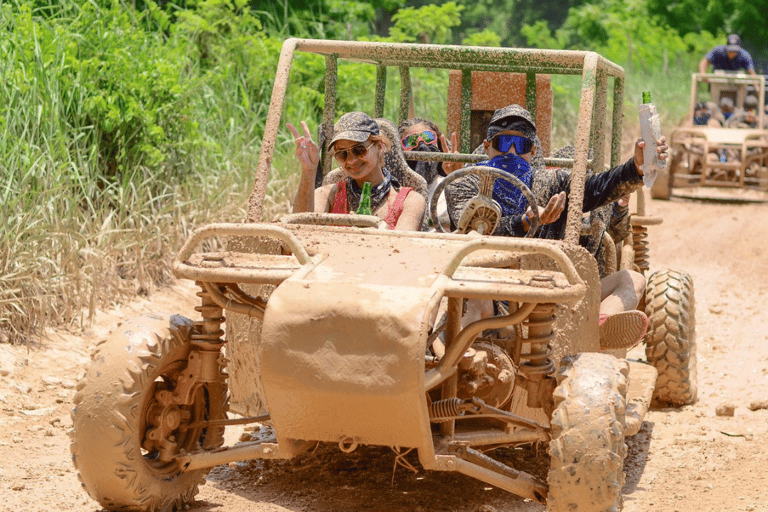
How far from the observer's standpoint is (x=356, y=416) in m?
3.68

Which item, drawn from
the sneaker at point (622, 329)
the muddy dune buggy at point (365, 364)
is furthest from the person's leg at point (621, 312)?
the muddy dune buggy at point (365, 364)

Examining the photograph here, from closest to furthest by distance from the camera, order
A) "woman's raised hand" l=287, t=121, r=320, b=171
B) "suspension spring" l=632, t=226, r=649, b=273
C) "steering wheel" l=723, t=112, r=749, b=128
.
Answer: "woman's raised hand" l=287, t=121, r=320, b=171 < "suspension spring" l=632, t=226, r=649, b=273 < "steering wheel" l=723, t=112, r=749, b=128

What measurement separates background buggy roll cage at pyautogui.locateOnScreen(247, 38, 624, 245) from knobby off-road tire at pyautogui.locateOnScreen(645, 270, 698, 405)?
0.86 m

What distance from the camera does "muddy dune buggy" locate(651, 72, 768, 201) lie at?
14789mm

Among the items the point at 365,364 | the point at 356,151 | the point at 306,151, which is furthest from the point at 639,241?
the point at 365,364

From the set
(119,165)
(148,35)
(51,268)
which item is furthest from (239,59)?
(51,268)

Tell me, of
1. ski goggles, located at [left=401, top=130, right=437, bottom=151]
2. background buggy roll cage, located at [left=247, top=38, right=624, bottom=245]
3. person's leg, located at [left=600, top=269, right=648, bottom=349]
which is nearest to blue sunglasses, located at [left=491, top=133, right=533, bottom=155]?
background buggy roll cage, located at [left=247, top=38, right=624, bottom=245]

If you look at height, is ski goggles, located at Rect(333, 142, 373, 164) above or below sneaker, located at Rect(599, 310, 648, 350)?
above

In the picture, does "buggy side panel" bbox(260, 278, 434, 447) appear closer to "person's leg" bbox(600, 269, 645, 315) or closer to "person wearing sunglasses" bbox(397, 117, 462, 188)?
"person's leg" bbox(600, 269, 645, 315)

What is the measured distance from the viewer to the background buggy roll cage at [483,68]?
4.76 m

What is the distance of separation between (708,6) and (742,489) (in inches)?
958

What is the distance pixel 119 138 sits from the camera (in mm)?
8234

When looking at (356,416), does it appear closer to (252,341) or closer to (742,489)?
(252,341)

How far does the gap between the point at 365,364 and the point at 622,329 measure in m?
2.12
